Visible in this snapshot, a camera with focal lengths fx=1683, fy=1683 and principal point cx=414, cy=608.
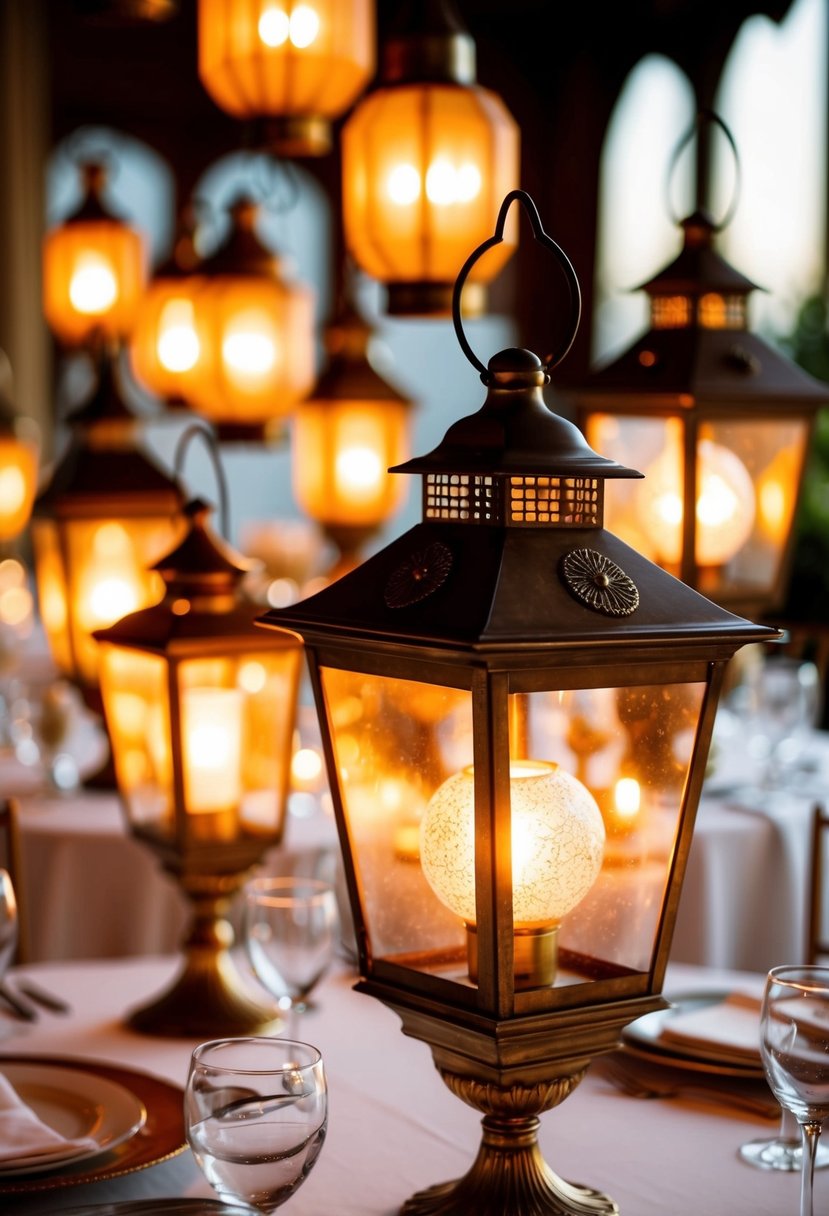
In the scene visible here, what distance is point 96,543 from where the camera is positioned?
302 cm

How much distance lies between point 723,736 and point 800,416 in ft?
5.75

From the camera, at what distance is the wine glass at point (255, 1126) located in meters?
1.21

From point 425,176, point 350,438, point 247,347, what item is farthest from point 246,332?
point 425,176

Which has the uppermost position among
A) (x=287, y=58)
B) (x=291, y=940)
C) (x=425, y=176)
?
(x=287, y=58)

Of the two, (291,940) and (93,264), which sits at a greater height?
(93,264)

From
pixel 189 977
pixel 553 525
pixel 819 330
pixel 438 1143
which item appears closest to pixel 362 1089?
pixel 438 1143

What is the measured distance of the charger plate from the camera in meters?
1.42

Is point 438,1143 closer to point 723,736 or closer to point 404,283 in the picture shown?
point 404,283

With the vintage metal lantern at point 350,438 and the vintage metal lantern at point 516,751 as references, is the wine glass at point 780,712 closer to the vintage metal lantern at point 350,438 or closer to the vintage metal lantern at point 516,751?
the vintage metal lantern at point 350,438

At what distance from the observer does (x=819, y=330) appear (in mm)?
6715

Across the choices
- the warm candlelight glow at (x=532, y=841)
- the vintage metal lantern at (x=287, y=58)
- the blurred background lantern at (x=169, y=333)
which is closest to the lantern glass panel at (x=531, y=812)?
the warm candlelight glow at (x=532, y=841)

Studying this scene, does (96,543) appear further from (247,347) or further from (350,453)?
(350,453)

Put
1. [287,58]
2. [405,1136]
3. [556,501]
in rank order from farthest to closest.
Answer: [287,58]
[405,1136]
[556,501]

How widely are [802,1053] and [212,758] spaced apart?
2.77 ft
